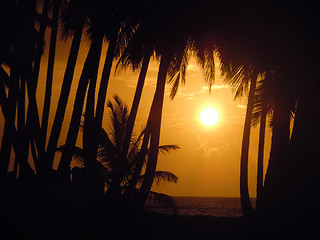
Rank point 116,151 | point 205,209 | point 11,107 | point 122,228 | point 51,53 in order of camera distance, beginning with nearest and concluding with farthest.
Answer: point 122,228 → point 11,107 → point 51,53 → point 116,151 → point 205,209

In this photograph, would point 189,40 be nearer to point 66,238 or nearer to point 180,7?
point 180,7

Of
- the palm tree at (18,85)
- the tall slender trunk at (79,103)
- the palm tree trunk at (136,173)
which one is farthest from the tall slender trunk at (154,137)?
the palm tree at (18,85)

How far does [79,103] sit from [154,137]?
9.42 ft

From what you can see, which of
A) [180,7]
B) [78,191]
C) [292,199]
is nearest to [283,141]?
[292,199]

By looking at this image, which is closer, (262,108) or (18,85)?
(18,85)

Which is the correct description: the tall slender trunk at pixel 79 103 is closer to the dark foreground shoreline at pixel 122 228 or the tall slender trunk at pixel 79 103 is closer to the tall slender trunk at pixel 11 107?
the tall slender trunk at pixel 11 107

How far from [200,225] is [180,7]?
5616 millimetres

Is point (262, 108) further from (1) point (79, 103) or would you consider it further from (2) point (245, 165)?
(1) point (79, 103)

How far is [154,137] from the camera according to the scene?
37.7ft

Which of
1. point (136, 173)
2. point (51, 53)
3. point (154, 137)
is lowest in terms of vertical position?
point (136, 173)

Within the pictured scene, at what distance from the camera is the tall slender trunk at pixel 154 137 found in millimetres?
10859

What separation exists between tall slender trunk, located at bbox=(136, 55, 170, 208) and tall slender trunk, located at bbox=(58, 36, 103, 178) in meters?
2.43

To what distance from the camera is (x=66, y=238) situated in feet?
23.6

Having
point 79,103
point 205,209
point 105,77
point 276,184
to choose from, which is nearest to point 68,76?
point 79,103
